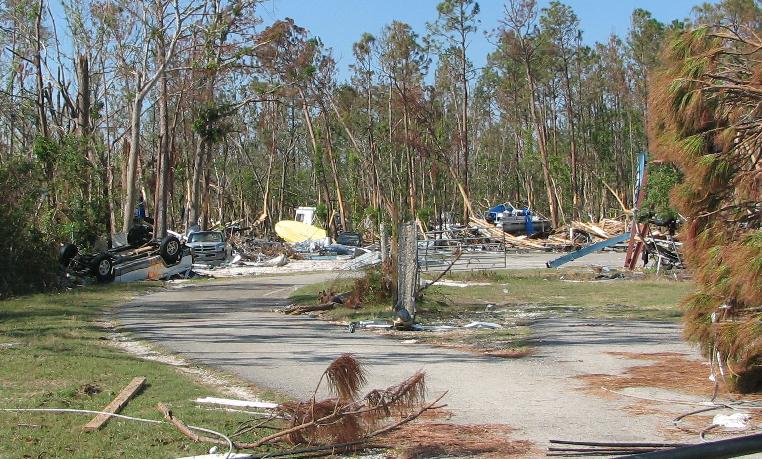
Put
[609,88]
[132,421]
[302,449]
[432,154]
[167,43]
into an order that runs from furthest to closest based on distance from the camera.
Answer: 1. [609,88]
2. [432,154]
3. [167,43]
4. [132,421]
5. [302,449]

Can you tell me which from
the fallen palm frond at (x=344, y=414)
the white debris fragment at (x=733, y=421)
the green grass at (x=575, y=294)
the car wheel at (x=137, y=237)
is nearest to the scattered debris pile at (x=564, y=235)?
the green grass at (x=575, y=294)

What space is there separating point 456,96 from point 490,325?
6304 cm

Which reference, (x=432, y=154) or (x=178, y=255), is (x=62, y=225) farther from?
(x=432, y=154)

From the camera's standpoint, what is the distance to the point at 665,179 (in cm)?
4200

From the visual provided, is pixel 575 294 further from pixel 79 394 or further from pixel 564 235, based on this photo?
pixel 564 235

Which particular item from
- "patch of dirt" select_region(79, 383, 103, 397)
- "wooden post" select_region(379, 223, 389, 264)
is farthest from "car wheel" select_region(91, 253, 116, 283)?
"patch of dirt" select_region(79, 383, 103, 397)

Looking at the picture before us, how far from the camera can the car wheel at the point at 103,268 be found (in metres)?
30.1

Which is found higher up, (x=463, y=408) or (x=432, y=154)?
(x=432, y=154)

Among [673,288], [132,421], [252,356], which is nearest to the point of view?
[132,421]

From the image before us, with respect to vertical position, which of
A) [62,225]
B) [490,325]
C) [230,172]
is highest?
[230,172]

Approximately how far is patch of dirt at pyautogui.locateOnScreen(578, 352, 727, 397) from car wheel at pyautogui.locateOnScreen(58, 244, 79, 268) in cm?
2106

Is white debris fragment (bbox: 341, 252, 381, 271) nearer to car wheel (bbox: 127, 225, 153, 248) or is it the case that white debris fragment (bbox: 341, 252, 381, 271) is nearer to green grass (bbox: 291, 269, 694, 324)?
green grass (bbox: 291, 269, 694, 324)

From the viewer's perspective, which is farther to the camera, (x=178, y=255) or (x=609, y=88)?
(x=609, y=88)

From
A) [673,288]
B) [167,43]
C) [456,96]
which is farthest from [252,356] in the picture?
[456,96]
